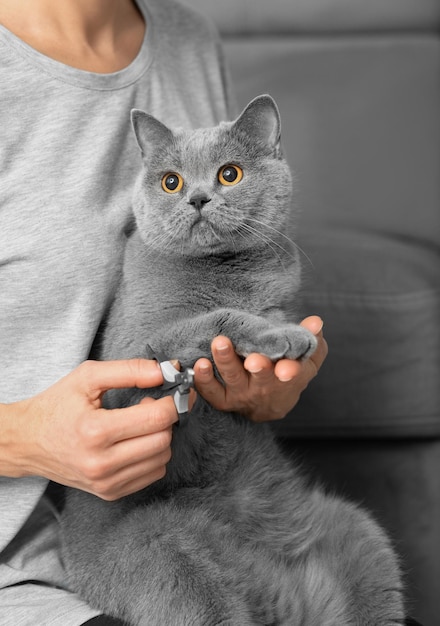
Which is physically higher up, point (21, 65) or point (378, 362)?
point (21, 65)

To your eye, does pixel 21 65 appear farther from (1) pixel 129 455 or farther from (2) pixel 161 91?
(1) pixel 129 455

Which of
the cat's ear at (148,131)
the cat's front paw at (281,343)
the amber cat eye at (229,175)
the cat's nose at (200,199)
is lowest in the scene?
the cat's front paw at (281,343)

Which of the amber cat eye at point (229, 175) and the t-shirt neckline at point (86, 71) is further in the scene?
the t-shirt neckline at point (86, 71)

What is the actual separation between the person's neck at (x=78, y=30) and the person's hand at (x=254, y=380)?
574mm

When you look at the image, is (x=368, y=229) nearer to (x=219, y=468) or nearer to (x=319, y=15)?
(x=319, y=15)

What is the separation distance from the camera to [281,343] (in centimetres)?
97

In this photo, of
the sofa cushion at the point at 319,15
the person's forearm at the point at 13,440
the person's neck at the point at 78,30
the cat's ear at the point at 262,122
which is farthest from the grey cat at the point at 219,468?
the sofa cushion at the point at 319,15

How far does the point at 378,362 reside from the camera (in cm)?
174

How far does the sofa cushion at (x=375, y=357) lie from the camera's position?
1.72 metres

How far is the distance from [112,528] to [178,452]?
0.13 metres

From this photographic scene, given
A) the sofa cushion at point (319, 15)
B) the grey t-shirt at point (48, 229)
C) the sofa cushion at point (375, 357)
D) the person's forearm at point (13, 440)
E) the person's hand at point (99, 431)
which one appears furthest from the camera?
the sofa cushion at point (319, 15)

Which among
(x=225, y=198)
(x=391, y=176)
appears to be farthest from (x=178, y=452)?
(x=391, y=176)

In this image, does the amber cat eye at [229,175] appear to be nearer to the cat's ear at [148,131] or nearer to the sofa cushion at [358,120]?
the cat's ear at [148,131]

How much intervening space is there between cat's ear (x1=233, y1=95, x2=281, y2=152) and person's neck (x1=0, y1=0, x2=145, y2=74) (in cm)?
31
